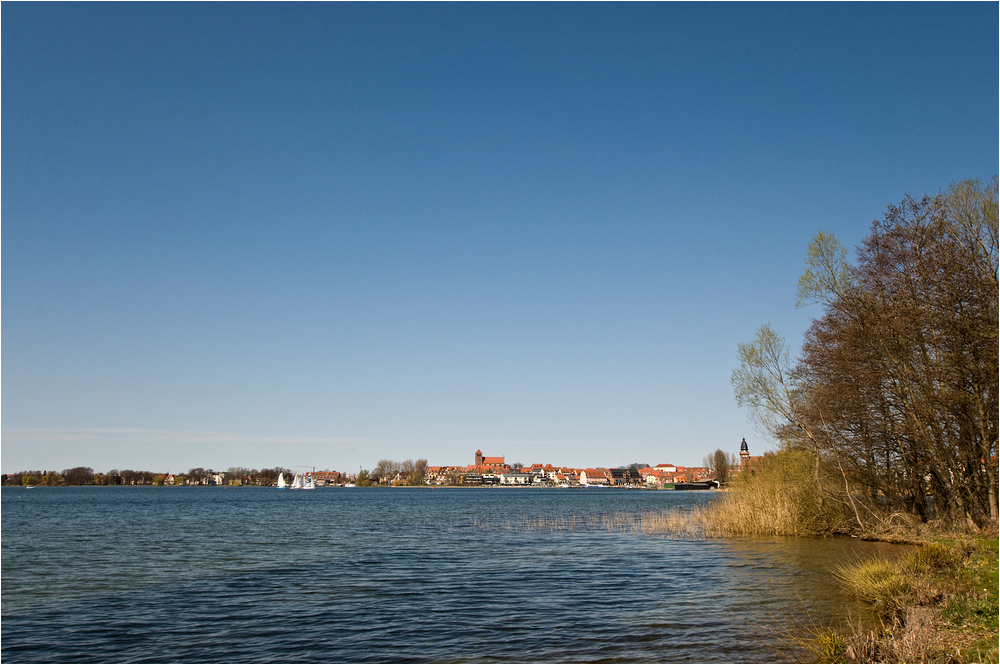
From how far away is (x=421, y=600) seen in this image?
1739cm

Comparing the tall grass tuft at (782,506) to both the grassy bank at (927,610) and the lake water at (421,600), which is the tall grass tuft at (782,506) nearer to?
the lake water at (421,600)

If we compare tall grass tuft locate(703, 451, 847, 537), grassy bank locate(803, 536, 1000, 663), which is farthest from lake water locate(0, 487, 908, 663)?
tall grass tuft locate(703, 451, 847, 537)

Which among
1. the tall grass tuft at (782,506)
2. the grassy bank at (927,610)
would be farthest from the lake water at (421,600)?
the tall grass tuft at (782,506)

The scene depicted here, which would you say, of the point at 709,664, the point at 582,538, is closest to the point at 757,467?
the point at 582,538

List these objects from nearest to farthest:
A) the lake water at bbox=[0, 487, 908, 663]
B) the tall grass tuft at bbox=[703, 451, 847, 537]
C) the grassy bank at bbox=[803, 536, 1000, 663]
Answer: the grassy bank at bbox=[803, 536, 1000, 663] < the lake water at bbox=[0, 487, 908, 663] < the tall grass tuft at bbox=[703, 451, 847, 537]

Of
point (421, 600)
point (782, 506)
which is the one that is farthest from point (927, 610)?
point (782, 506)

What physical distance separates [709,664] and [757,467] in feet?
84.7

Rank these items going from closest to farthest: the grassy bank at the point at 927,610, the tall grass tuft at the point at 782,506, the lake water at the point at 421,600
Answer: the grassy bank at the point at 927,610 < the lake water at the point at 421,600 < the tall grass tuft at the point at 782,506

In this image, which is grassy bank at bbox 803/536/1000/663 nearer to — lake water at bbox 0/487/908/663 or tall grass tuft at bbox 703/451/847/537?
lake water at bbox 0/487/908/663

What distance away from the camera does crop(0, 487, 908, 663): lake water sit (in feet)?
41.0

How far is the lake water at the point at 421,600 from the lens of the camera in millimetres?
12508

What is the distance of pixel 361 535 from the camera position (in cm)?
3781

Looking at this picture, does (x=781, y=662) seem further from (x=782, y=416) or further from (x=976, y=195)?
(x=782, y=416)

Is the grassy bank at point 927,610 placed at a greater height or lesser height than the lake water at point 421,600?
greater
